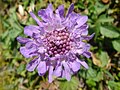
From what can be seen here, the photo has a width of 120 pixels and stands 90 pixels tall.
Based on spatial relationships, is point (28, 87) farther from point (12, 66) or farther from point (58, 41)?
point (58, 41)

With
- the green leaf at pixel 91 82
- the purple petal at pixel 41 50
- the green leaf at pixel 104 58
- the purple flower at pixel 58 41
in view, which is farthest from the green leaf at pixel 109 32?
the purple petal at pixel 41 50

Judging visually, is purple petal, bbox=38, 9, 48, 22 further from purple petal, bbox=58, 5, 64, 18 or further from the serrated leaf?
the serrated leaf

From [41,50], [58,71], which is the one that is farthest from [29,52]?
[58,71]

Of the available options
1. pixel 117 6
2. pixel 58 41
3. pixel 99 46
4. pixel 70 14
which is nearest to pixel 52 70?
pixel 58 41

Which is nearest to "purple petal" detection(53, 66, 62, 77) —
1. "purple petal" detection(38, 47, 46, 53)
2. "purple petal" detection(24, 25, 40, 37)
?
"purple petal" detection(38, 47, 46, 53)

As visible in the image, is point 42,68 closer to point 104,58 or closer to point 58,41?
point 58,41

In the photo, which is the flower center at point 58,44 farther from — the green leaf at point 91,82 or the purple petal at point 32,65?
the green leaf at point 91,82
